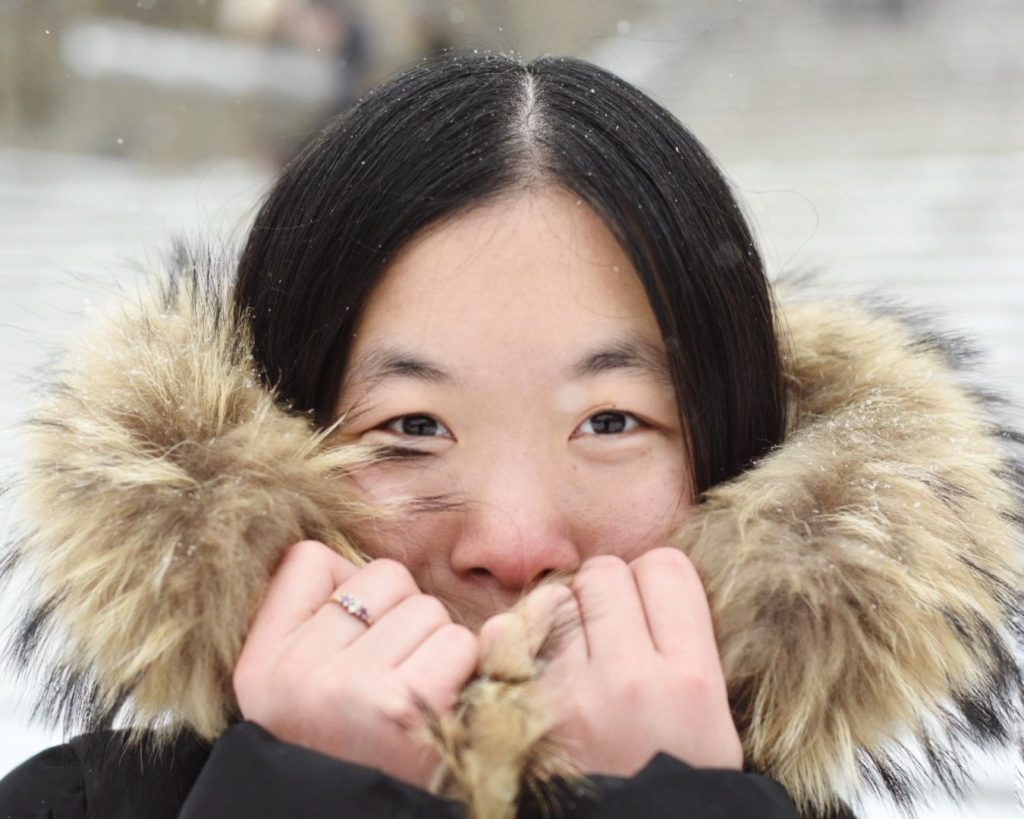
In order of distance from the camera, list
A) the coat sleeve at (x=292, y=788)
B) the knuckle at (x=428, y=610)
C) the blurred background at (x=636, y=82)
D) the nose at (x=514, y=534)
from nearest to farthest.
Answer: the coat sleeve at (x=292, y=788) → the knuckle at (x=428, y=610) → the nose at (x=514, y=534) → the blurred background at (x=636, y=82)

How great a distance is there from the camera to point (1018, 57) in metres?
11.0

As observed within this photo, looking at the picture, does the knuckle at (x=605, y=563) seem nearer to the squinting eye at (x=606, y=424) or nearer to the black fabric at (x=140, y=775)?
the squinting eye at (x=606, y=424)

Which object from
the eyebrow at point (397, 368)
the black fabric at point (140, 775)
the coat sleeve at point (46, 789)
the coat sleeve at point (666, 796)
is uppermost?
the eyebrow at point (397, 368)

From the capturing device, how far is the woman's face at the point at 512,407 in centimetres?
105

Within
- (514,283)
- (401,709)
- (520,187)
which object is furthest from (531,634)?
(520,187)

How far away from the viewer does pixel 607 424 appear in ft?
3.60

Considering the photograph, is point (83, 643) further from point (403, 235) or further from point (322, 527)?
point (403, 235)

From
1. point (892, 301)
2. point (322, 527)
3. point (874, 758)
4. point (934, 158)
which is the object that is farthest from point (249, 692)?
point (934, 158)

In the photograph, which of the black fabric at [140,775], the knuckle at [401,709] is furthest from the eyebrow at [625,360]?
the black fabric at [140,775]

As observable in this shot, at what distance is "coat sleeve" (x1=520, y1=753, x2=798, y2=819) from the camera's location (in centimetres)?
83

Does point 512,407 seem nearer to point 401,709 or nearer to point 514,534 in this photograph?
point 514,534

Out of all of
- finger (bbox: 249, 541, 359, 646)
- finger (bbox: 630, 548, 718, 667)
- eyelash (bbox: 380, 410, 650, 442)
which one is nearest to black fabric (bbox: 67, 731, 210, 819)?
finger (bbox: 249, 541, 359, 646)

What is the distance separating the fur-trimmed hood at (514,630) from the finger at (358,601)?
6 cm

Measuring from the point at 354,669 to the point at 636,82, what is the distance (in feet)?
13.1
